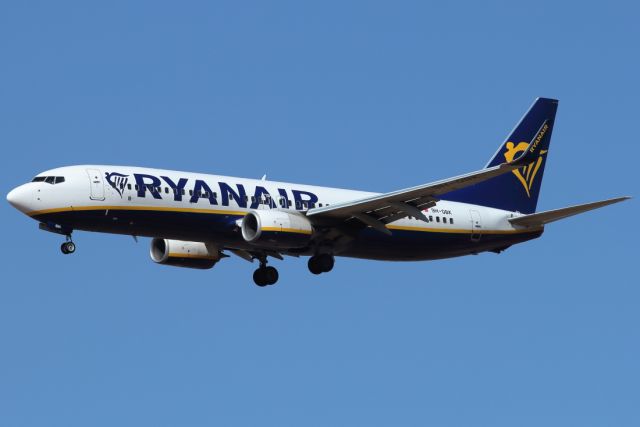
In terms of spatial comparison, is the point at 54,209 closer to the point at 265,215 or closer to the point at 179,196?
the point at 179,196

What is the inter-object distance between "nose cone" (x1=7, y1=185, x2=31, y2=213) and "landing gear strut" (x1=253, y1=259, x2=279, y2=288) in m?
11.6

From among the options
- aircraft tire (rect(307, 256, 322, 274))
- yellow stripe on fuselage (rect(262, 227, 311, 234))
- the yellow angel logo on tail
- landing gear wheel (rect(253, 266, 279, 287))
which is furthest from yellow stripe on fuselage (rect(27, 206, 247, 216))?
the yellow angel logo on tail

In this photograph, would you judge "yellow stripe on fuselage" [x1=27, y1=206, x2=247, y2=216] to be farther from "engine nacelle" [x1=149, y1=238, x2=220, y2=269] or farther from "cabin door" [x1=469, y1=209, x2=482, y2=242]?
"cabin door" [x1=469, y1=209, x2=482, y2=242]

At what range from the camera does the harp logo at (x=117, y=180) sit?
49312mm

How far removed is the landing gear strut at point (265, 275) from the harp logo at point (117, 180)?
29.3 feet

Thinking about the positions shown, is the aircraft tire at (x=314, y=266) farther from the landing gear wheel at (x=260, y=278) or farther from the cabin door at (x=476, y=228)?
the cabin door at (x=476, y=228)

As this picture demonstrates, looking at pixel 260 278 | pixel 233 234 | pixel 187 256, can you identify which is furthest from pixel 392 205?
pixel 187 256

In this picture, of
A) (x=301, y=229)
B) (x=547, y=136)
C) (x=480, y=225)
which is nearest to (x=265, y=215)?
(x=301, y=229)

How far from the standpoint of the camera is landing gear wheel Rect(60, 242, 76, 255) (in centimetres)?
4944

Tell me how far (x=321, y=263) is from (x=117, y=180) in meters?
9.44

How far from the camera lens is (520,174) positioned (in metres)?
60.3

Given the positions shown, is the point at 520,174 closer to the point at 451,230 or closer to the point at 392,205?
the point at 451,230

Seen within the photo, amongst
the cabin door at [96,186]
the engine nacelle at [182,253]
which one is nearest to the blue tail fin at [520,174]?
the engine nacelle at [182,253]

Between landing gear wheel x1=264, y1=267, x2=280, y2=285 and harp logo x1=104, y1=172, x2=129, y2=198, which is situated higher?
harp logo x1=104, y1=172, x2=129, y2=198
